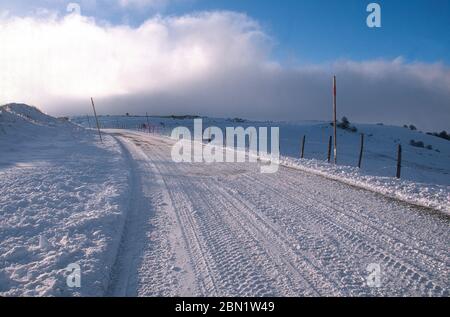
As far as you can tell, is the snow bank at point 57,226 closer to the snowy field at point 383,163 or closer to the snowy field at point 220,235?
the snowy field at point 220,235

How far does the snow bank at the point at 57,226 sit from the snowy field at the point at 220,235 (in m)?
0.02

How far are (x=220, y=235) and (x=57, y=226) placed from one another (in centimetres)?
335

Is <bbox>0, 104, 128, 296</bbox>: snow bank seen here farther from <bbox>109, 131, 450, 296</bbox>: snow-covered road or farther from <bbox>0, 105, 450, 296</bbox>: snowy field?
<bbox>109, 131, 450, 296</bbox>: snow-covered road

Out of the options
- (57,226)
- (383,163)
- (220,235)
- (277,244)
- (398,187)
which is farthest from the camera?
(383,163)

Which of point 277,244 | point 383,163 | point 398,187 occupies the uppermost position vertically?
point 398,187

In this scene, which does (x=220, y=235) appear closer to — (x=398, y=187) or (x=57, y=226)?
(x=57, y=226)

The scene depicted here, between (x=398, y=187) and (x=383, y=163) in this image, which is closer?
(x=398, y=187)

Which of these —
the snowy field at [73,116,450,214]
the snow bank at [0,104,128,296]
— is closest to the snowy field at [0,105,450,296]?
the snow bank at [0,104,128,296]

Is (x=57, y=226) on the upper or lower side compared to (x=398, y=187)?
lower

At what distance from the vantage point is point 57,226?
6457 mm

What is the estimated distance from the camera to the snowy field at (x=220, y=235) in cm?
435

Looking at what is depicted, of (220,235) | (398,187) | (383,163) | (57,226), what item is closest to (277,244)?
(220,235)

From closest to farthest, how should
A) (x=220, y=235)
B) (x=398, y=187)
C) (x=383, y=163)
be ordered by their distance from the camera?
1. (x=220, y=235)
2. (x=398, y=187)
3. (x=383, y=163)

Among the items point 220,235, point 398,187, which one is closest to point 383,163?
point 398,187
